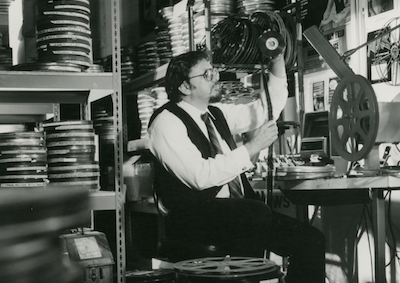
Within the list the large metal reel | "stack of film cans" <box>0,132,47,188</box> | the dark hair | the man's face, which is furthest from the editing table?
"stack of film cans" <box>0,132,47,188</box>

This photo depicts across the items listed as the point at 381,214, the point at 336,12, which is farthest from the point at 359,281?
the point at 336,12

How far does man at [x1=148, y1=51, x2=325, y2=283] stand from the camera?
257cm

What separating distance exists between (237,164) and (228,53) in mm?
1046

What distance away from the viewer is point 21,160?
253 cm

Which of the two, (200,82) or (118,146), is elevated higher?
(200,82)

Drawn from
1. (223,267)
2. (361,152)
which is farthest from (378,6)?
(223,267)

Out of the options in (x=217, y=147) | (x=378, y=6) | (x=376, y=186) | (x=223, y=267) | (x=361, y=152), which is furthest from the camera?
(x=378, y=6)

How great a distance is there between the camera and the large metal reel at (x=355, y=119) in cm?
239

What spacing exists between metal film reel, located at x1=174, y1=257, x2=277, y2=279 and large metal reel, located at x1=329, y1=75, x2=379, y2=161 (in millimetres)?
626

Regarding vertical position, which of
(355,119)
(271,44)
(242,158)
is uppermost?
(271,44)

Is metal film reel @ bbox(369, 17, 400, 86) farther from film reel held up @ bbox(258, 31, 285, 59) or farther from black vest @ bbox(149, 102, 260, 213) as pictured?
black vest @ bbox(149, 102, 260, 213)

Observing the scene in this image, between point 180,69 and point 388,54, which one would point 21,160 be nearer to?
point 180,69

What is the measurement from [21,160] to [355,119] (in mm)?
1389

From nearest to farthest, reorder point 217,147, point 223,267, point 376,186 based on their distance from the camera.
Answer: point 223,267 < point 376,186 < point 217,147
